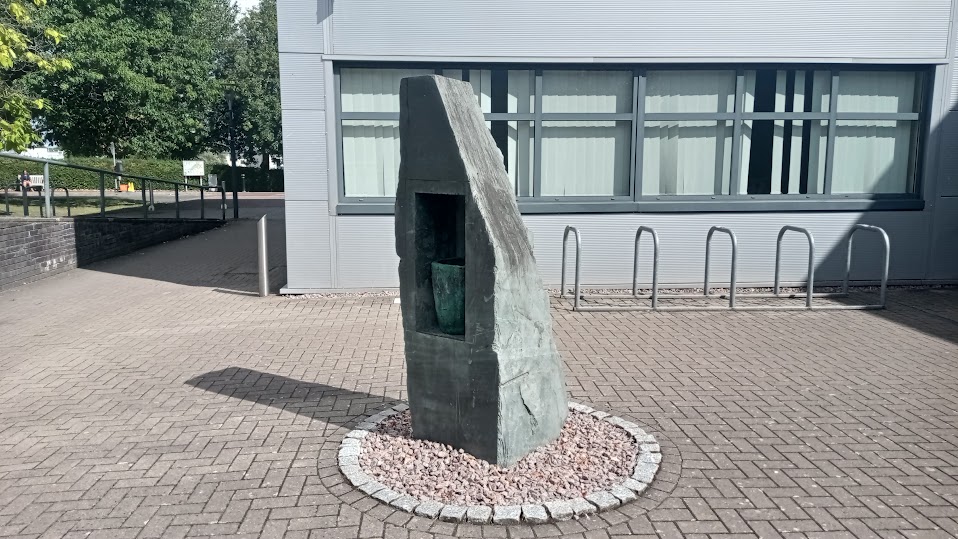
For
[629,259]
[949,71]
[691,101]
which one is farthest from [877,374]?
[949,71]

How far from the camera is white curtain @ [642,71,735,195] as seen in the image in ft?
33.5

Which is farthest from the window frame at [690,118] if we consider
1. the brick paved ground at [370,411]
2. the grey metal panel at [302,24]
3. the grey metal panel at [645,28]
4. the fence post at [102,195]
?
the fence post at [102,195]

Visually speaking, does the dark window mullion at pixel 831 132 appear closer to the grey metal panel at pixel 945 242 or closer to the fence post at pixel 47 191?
the grey metal panel at pixel 945 242

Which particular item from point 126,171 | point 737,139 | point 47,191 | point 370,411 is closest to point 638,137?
point 737,139

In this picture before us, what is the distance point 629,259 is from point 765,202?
2.09 meters

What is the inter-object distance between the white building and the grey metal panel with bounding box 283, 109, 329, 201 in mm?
19

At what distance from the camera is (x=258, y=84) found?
152ft

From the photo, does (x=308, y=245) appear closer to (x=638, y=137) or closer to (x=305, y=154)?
(x=305, y=154)

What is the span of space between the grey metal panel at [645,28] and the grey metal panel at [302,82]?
41 centimetres

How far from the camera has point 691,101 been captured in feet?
33.8

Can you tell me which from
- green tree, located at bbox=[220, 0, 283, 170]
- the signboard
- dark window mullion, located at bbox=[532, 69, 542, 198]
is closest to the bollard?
dark window mullion, located at bbox=[532, 69, 542, 198]

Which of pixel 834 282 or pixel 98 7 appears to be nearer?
pixel 834 282

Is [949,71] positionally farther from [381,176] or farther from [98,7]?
[98,7]

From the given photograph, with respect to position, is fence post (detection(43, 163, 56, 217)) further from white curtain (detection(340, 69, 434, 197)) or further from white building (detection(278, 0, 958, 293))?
white curtain (detection(340, 69, 434, 197))
